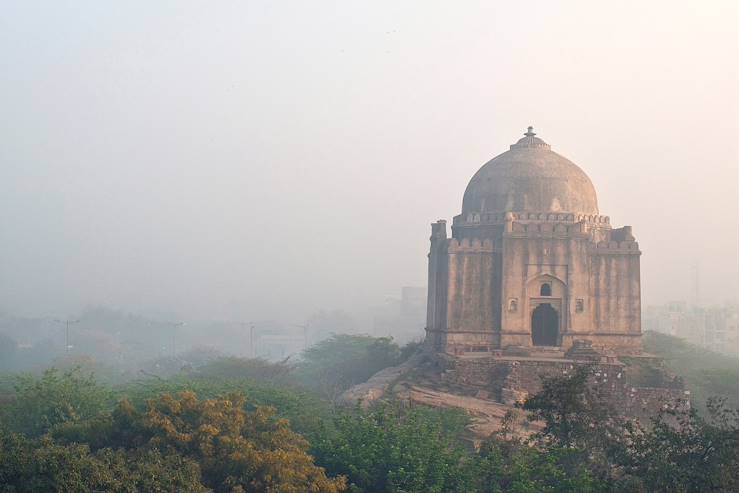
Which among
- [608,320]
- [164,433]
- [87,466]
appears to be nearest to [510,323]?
[608,320]

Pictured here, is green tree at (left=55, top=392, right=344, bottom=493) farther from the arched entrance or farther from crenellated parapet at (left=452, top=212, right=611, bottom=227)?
the arched entrance

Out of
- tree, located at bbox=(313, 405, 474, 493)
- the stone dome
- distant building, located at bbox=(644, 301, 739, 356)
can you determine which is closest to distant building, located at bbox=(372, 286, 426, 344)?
distant building, located at bbox=(644, 301, 739, 356)

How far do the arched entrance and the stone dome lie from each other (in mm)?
3506

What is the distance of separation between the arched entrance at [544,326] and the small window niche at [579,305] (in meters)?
1.04

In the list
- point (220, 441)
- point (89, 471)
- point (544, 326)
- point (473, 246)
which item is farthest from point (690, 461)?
point (544, 326)

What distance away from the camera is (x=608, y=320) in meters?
27.4

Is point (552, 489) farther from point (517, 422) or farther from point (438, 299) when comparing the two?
point (438, 299)

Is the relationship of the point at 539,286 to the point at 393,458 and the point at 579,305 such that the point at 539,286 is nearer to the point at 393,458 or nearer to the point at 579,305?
the point at 579,305

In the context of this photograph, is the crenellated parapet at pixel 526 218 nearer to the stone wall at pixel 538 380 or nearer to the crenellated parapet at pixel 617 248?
the crenellated parapet at pixel 617 248

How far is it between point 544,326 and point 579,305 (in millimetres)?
2107

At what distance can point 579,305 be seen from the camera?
1075 inches

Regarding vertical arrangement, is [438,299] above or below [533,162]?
below

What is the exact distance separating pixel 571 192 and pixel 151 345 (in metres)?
69.9

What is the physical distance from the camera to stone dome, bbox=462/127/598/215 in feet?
94.3
